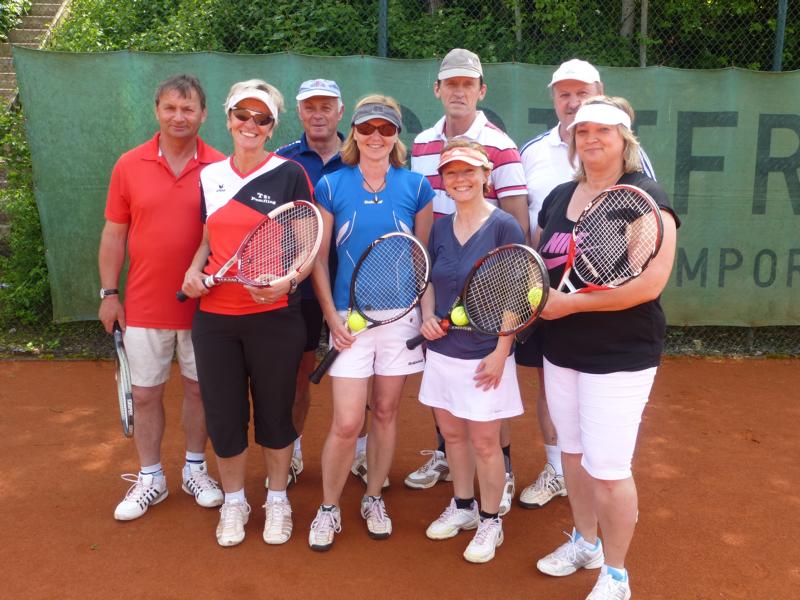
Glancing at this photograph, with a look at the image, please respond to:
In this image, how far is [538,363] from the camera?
3416mm

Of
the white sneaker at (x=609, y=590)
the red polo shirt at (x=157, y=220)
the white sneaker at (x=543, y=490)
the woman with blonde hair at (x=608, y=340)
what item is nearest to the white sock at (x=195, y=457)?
the red polo shirt at (x=157, y=220)

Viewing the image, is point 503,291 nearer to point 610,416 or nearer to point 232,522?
point 610,416

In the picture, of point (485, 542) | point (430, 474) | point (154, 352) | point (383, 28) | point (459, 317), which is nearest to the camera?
point (459, 317)

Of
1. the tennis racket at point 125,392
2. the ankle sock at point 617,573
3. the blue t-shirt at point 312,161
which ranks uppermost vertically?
the blue t-shirt at point 312,161

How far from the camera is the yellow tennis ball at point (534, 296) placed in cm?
265

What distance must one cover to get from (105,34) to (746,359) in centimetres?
788

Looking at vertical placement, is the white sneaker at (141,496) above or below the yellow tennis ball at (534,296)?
below

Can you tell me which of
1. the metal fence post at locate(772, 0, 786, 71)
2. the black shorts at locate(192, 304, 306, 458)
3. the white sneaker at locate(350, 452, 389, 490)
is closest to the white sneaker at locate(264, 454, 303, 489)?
the white sneaker at locate(350, 452, 389, 490)

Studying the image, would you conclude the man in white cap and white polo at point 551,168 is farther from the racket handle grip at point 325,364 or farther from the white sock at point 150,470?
the white sock at point 150,470

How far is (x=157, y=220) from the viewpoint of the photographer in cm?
337

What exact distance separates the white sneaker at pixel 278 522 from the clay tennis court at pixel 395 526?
48mm

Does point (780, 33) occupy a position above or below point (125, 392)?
above

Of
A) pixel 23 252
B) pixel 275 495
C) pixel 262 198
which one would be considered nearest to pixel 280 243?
pixel 262 198

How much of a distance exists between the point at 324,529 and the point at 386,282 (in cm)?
114
